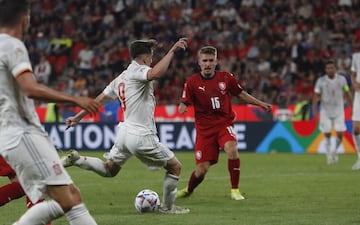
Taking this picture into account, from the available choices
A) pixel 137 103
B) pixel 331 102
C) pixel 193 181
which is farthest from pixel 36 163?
pixel 331 102

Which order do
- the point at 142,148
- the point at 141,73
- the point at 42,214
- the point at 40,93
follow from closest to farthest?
→ 1. the point at 40,93
2. the point at 42,214
3. the point at 141,73
4. the point at 142,148

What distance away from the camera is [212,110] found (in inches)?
496

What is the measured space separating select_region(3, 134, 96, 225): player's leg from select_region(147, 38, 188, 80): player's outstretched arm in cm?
255

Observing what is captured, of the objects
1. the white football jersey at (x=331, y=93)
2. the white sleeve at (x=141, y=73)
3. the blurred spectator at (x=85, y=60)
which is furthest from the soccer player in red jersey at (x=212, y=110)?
the blurred spectator at (x=85, y=60)

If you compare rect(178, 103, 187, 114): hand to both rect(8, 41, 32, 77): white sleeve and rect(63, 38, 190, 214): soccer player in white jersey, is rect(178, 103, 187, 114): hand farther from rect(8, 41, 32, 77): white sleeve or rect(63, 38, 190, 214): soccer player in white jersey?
rect(8, 41, 32, 77): white sleeve

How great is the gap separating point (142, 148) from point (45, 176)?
372 centimetres

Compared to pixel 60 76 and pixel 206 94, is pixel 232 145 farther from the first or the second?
pixel 60 76

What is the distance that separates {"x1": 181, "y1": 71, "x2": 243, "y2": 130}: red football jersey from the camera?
12539 mm

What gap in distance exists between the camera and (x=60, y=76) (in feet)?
99.6

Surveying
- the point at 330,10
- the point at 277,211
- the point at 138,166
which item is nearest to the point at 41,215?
the point at 277,211

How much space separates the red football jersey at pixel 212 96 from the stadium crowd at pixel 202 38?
13.0 meters

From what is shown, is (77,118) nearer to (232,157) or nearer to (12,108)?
(232,157)

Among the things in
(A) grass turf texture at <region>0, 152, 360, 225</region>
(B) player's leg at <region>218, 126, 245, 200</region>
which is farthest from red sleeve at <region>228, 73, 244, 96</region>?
(A) grass turf texture at <region>0, 152, 360, 225</region>

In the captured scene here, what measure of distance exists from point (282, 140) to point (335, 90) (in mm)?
3929
